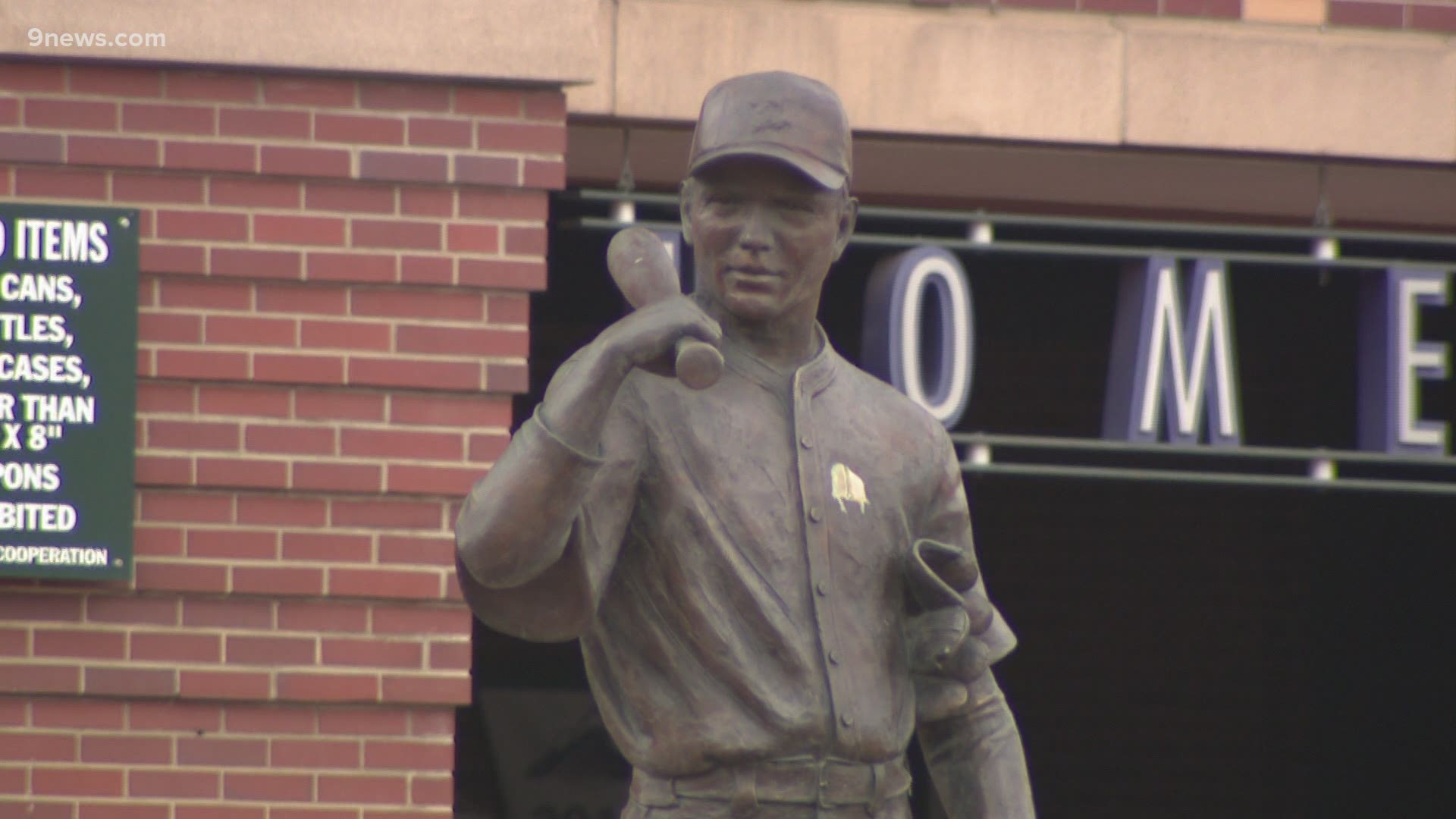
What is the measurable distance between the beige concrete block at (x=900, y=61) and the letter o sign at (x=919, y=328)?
1.47 ft

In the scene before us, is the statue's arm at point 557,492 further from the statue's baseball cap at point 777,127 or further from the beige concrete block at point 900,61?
the beige concrete block at point 900,61

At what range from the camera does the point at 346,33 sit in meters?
5.80

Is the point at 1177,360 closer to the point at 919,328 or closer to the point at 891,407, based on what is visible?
the point at 919,328

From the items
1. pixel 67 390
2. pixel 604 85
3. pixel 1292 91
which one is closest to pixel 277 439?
pixel 67 390

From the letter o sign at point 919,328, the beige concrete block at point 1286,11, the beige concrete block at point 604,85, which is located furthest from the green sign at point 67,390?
the beige concrete block at point 1286,11

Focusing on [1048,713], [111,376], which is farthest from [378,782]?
[1048,713]

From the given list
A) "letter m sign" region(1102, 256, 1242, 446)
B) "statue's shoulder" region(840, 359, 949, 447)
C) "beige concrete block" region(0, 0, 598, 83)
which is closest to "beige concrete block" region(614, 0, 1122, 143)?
"beige concrete block" region(0, 0, 598, 83)

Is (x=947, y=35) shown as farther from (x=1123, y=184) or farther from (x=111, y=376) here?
(x=111, y=376)

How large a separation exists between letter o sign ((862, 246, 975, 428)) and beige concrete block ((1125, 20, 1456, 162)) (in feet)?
2.25

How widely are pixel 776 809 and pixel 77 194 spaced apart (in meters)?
3.49

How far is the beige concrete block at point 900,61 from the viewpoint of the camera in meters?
6.29

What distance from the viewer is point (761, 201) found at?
3.02 meters

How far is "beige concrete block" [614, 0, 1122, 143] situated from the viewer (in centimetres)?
629

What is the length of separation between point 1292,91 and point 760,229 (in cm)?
408
